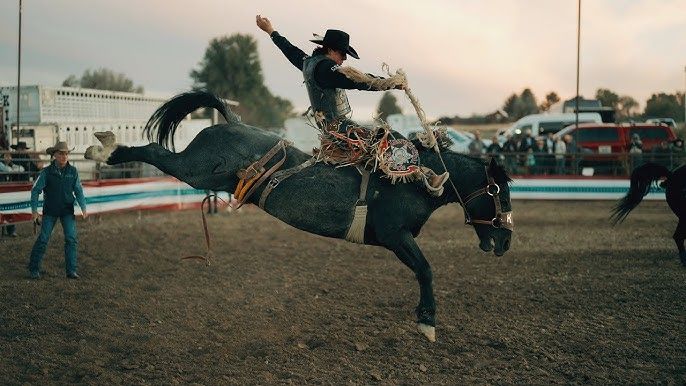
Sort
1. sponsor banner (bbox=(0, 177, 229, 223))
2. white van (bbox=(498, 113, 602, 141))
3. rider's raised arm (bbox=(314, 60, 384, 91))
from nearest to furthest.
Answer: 1. rider's raised arm (bbox=(314, 60, 384, 91))
2. sponsor banner (bbox=(0, 177, 229, 223))
3. white van (bbox=(498, 113, 602, 141))

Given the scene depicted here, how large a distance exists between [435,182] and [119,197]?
367 inches

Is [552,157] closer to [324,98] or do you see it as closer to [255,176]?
[324,98]

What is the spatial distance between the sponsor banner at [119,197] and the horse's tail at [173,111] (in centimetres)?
557

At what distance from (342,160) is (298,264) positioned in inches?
144

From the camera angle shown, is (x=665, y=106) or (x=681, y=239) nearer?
(x=681, y=239)

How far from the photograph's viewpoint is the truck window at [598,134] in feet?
68.1

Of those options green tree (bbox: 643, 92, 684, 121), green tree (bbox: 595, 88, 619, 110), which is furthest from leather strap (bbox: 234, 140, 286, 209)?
green tree (bbox: 595, 88, 619, 110)

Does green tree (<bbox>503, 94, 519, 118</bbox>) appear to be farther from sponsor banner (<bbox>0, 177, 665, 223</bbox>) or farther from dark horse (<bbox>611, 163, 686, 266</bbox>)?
dark horse (<bbox>611, 163, 686, 266</bbox>)

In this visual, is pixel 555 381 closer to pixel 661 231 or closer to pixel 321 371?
pixel 321 371

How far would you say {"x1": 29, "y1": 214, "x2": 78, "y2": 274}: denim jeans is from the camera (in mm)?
7820

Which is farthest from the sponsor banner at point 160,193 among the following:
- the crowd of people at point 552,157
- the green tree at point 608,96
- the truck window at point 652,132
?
the green tree at point 608,96

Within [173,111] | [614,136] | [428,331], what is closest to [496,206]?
[428,331]

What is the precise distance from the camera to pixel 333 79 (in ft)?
17.4

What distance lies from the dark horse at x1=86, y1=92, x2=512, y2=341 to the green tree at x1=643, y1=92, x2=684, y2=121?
3539cm
